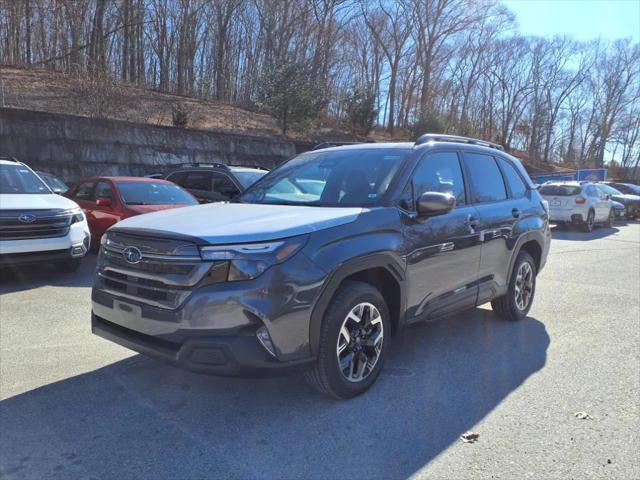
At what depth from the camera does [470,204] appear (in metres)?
4.62

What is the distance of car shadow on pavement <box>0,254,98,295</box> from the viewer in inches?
277

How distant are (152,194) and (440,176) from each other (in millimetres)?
6350

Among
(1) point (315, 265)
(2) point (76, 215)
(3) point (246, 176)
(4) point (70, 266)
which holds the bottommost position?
(4) point (70, 266)

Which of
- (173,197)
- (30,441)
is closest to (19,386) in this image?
(30,441)

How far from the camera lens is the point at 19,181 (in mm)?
7855

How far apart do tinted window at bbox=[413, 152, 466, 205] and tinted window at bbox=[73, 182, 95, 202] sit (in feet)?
24.2

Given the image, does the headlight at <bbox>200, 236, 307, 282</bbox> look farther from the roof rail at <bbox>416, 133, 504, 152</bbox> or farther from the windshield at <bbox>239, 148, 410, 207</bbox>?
the roof rail at <bbox>416, 133, 504, 152</bbox>

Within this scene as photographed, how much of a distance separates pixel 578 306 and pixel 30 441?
6136 mm

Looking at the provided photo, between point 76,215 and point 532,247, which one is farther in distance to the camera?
point 76,215

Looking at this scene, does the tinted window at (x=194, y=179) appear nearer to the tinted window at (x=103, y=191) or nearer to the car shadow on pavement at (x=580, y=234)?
the tinted window at (x=103, y=191)

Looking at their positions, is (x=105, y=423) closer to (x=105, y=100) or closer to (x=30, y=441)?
(x=30, y=441)

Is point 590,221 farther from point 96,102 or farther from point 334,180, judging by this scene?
point 96,102

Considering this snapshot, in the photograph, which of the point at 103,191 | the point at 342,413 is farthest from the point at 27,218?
the point at 342,413

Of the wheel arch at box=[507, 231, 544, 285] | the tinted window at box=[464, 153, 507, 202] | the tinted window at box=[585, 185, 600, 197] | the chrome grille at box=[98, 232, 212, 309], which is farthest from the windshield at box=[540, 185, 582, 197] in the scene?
the chrome grille at box=[98, 232, 212, 309]
